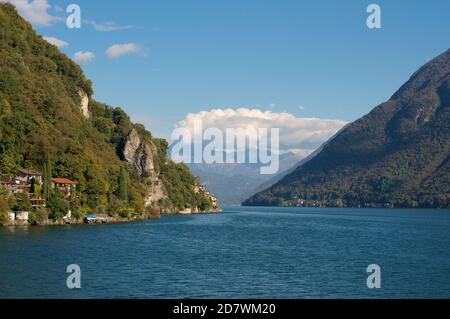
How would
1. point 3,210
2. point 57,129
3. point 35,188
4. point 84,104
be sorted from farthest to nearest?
1. point 84,104
2. point 57,129
3. point 35,188
4. point 3,210

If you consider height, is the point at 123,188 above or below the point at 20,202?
above

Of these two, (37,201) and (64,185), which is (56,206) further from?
(64,185)

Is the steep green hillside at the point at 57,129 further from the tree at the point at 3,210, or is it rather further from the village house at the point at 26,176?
the tree at the point at 3,210

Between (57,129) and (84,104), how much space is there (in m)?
44.0

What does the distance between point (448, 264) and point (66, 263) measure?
144 feet

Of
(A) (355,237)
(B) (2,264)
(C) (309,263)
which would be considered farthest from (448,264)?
(B) (2,264)

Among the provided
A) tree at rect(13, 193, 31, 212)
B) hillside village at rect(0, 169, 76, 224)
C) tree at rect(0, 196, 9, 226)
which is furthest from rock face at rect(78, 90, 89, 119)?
tree at rect(0, 196, 9, 226)

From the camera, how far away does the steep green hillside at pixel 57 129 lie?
129m

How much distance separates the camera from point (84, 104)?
189750mm

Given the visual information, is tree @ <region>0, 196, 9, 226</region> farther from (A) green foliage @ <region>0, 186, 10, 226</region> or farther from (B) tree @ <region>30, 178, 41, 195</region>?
(B) tree @ <region>30, 178, 41, 195</region>

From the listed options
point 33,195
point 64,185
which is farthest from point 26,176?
point 64,185

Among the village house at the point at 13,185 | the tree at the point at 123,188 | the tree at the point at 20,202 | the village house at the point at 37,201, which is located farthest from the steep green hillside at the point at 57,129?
the tree at the point at 20,202

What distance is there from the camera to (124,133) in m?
197
